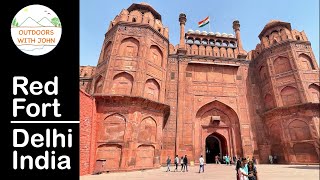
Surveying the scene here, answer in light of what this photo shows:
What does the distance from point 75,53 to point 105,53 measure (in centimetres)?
1306

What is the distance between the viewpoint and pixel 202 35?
1003 inches

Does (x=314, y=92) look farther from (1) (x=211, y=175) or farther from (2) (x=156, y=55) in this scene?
(2) (x=156, y=55)

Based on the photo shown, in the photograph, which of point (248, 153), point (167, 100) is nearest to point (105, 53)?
point (167, 100)

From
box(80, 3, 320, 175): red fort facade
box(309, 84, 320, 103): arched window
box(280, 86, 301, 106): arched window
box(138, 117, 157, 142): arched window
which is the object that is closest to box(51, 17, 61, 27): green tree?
box(80, 3, 320, 175): red fort facade

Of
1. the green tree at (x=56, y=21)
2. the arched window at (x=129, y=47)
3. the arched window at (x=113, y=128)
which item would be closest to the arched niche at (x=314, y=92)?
the arched window at (x=129, y=47)

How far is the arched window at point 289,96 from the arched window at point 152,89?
497 inches

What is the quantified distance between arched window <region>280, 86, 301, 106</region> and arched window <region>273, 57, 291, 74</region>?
1.95m

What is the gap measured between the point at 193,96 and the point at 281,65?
9.69m

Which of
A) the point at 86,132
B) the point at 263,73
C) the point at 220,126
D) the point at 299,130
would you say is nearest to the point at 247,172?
the point at 86,132

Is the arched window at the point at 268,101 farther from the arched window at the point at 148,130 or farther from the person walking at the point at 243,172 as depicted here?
the person walking at the point at 243,172

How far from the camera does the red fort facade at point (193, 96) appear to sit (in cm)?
1573

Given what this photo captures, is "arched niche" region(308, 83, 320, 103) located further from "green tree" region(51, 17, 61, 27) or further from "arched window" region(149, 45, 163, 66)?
"green tree" region(51, 17, 61, 27)

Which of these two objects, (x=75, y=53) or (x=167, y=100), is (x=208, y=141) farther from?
(x=75, y=53)

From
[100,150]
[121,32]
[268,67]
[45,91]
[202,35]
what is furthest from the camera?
[202,35]
